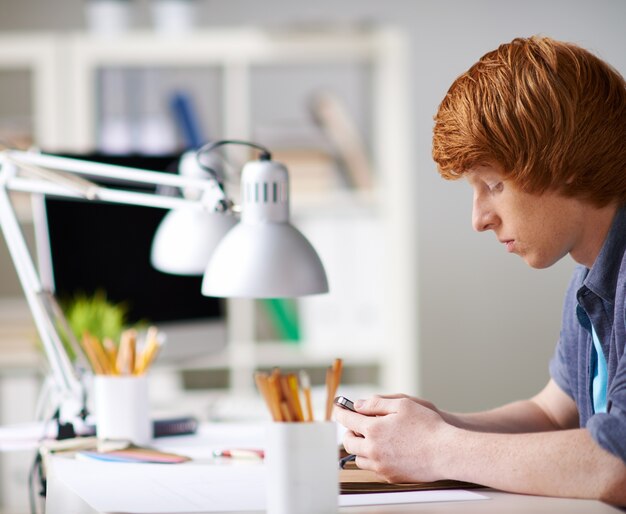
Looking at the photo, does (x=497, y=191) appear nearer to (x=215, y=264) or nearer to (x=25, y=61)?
(x=215, y=264)

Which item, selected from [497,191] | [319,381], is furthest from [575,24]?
[497,191]

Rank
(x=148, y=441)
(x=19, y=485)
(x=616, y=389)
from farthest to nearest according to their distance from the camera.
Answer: (x=19, y=485)
(x=148, y=441)
(x=616, y=389)

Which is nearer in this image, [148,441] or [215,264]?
[215,264]

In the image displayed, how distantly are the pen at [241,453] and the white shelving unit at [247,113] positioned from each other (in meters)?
1.82

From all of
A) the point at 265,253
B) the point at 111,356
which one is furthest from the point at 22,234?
the point at 265,253

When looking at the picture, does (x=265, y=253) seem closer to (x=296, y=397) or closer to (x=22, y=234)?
(x=296, y=397)

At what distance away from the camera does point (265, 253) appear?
138 centimetres

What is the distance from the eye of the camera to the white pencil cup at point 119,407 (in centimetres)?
162

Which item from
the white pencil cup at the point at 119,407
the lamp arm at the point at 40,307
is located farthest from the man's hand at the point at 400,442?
the lamp arm at the point at 40,307

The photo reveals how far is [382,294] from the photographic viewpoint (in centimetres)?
336

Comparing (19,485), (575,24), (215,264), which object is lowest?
(19,485)

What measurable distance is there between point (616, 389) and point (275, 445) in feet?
1.36

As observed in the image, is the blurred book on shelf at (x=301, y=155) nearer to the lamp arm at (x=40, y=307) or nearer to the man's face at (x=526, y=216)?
the lamp arm at (x=40, y=307)

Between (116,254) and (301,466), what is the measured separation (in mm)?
1691
